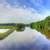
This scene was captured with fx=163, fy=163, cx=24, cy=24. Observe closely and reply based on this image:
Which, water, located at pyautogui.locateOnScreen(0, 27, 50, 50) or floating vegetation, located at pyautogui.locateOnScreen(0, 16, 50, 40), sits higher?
floating vegetation, located at pyautogui.locateOnScreen(0, 16, 50, 40)

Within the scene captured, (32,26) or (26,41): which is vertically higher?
(32,26)

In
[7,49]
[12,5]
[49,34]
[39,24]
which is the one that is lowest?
[7,49]

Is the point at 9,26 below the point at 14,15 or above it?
below

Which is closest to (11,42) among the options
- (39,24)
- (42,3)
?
(39,24)

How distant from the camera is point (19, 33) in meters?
1.77

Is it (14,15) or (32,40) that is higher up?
(14,15)

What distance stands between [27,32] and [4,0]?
1.41ft

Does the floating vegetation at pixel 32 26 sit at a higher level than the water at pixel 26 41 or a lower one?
higher

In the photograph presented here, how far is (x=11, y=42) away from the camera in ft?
5.75

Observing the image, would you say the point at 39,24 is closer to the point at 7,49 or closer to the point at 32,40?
the point at 32,40

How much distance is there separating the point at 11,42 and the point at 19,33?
0.42 feet

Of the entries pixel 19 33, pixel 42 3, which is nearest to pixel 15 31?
pixel 19 33

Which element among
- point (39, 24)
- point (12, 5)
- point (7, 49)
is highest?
point (12, 5)

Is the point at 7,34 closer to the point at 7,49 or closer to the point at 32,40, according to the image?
the point at 7,49
